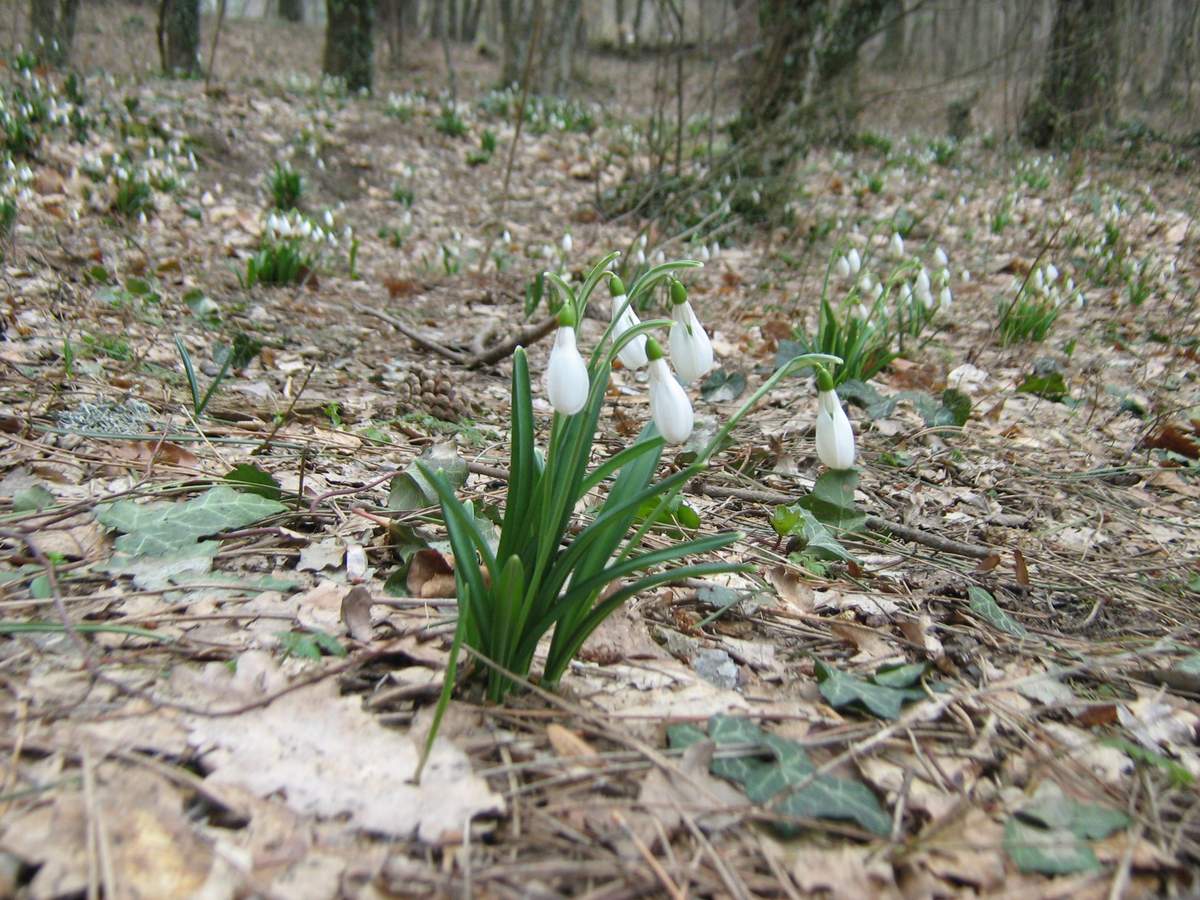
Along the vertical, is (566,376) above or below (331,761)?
above

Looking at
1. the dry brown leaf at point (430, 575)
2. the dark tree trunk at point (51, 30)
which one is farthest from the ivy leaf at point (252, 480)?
the dark tree trunk at point (51, 30)

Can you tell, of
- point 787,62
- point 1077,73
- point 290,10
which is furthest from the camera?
point 290,10

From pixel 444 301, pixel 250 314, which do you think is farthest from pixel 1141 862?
pixel 444 301

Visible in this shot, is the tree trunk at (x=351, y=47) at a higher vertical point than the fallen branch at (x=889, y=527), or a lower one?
higher

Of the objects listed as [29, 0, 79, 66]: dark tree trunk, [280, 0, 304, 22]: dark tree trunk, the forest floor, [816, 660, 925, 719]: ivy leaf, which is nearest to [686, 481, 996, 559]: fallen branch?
the forest floor

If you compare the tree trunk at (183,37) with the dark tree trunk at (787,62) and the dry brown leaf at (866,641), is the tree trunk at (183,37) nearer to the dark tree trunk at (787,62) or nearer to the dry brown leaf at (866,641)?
the dark tree trunk at (787,62)

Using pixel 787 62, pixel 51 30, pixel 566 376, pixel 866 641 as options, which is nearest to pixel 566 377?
pixel 566 376

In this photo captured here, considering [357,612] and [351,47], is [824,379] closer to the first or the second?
[357,612]

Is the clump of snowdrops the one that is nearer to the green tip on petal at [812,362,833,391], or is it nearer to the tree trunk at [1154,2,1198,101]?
the green tip on petal at [812,362,833,391]
